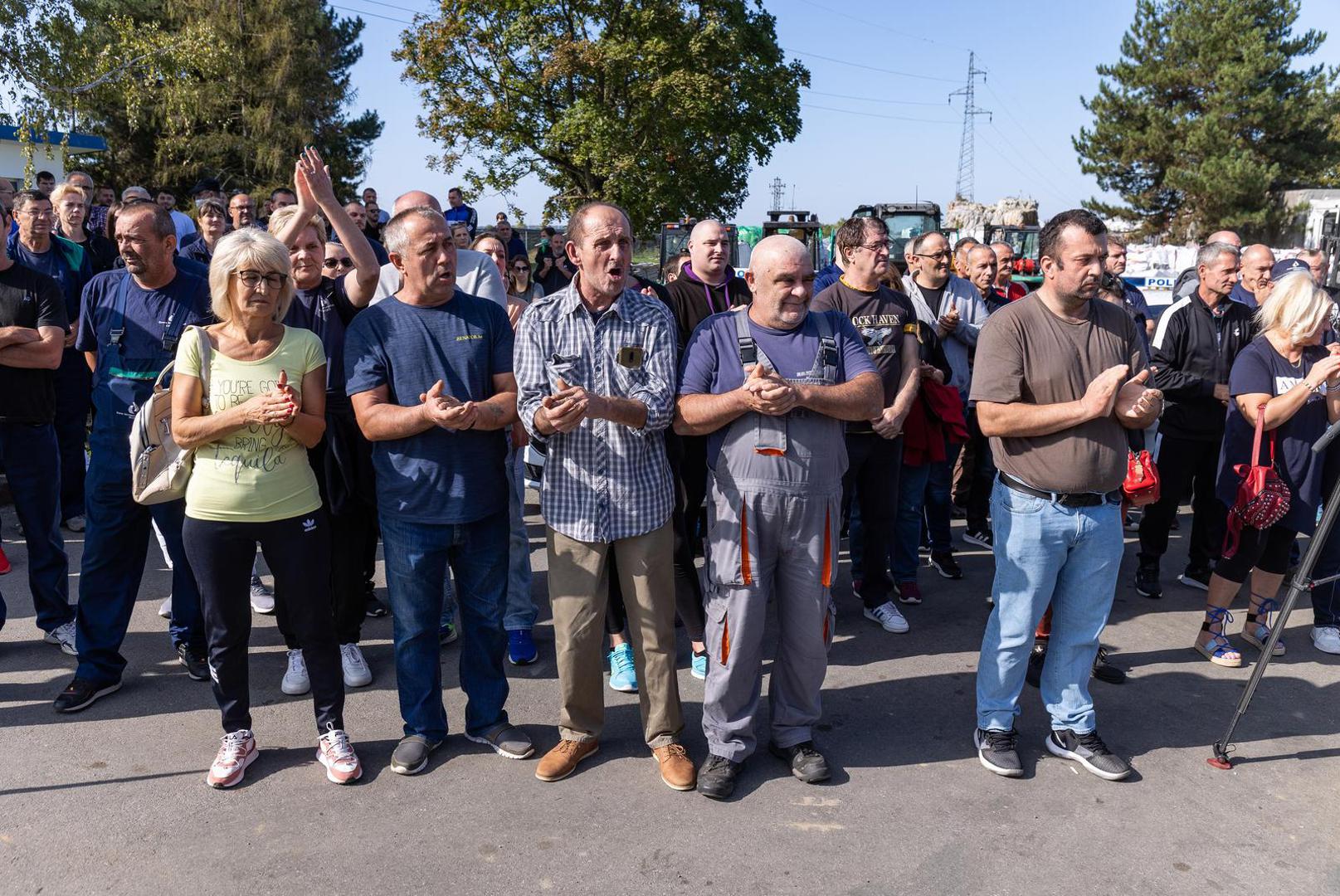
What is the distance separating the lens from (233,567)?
3613 millimetres

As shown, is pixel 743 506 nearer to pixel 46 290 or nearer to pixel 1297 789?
pixel 1297 789

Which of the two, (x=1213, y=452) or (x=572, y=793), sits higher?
(x=1213, y=452)

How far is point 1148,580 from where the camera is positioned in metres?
6.02

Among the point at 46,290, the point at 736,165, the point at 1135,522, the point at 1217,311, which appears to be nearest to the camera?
the point at 46,290

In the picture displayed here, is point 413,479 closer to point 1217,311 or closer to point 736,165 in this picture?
point 1217,311

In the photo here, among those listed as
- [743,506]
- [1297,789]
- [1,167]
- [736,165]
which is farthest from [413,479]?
[736,165]

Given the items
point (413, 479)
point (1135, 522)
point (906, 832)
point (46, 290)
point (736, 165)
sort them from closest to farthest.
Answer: point (906, 832) → point (413, 479) → point (46, 290) → point (1135, 522) → point (736, 165)

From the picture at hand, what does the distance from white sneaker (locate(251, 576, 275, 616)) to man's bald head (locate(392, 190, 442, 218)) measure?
2626mm

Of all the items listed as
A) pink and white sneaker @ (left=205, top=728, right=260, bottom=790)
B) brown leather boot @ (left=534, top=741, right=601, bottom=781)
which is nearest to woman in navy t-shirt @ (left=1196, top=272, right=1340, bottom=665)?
brown leather boot @ (left=534, top=741, right=601, bottom=781)

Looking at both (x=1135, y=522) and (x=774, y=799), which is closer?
(x=774, y=799)

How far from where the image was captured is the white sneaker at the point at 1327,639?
16.7ft

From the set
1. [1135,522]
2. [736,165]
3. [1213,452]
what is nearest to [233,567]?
[1213,452]

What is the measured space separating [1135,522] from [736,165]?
74.0 ft

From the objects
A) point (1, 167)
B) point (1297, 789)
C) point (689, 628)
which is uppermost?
point (1, 167)
